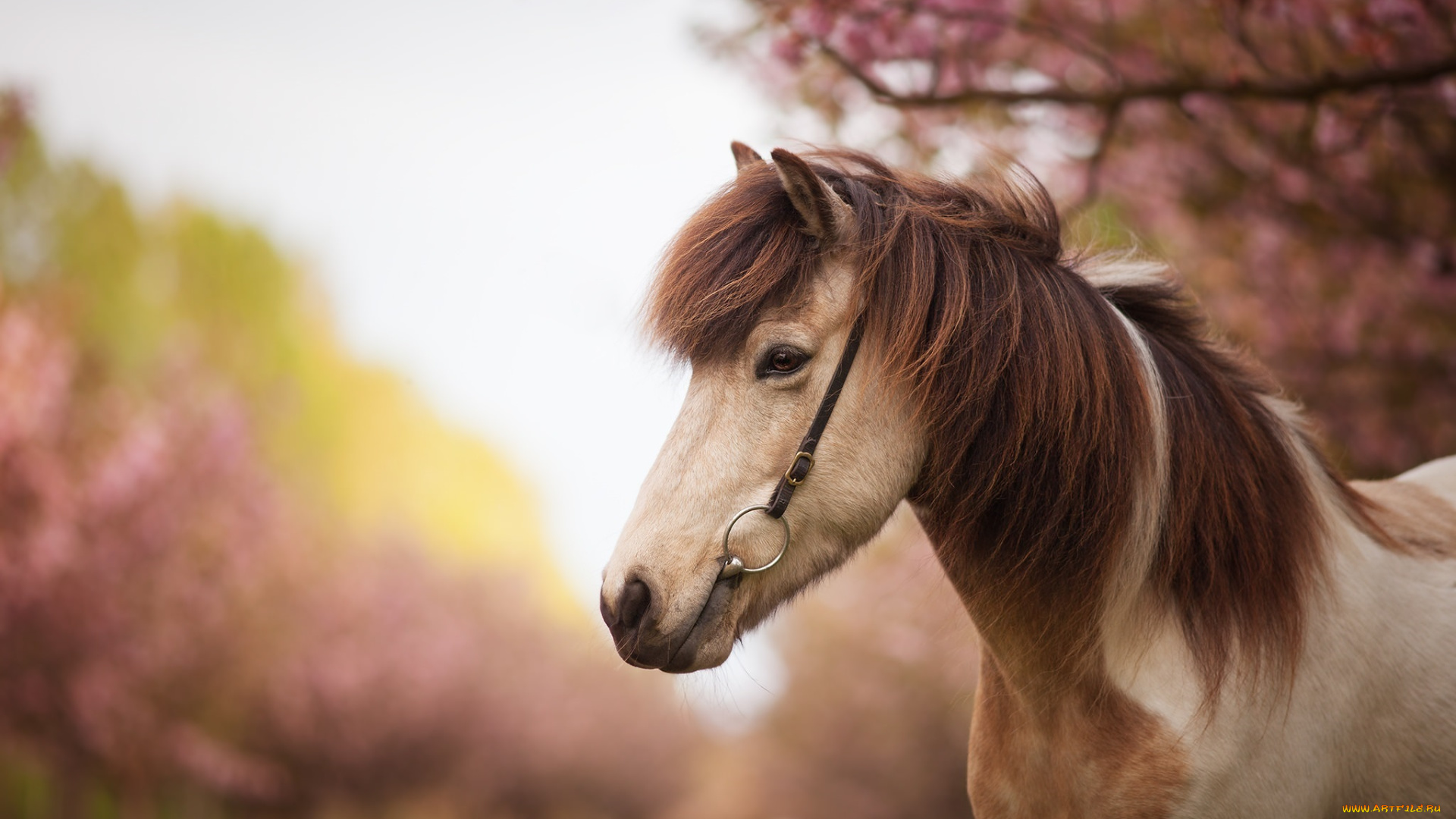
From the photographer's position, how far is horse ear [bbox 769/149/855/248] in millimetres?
2137

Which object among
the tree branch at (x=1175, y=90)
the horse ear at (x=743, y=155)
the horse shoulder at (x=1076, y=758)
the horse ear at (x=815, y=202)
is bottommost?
the horse shoulder at (x=1076, y=758)

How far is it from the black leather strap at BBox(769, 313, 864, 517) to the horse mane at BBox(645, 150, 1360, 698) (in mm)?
68

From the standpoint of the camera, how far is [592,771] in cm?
2830

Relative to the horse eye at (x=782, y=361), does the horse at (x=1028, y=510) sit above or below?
below

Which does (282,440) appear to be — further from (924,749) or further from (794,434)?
(794,434)

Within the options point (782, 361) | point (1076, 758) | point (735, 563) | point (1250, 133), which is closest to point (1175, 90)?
point (1250, 133)

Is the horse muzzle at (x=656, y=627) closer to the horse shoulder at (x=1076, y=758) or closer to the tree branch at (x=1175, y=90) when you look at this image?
the horse shoulder at (x=1076, y=758)

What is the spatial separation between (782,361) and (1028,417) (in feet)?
1.91

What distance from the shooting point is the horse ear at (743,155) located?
8.59ft

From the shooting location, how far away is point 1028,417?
2.16 m

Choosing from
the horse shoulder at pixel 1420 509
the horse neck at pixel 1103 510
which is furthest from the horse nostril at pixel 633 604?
the horse shoulder at pixel 1420 509

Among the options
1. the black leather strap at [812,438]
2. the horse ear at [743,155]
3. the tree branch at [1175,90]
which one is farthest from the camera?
the tree branch at [1175,90]

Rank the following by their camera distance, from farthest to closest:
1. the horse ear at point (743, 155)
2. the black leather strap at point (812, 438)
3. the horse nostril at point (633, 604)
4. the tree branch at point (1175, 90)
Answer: the tree branch at point (1175, 90) < the horse ear at point (743, 155) < the black leather strap at point (812, 438) < the horse nostril at point (633, 604)

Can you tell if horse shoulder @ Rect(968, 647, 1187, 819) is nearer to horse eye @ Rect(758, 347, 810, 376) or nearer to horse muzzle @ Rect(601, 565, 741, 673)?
horse muzzle @ Rect(601, 565, 741, 673)
